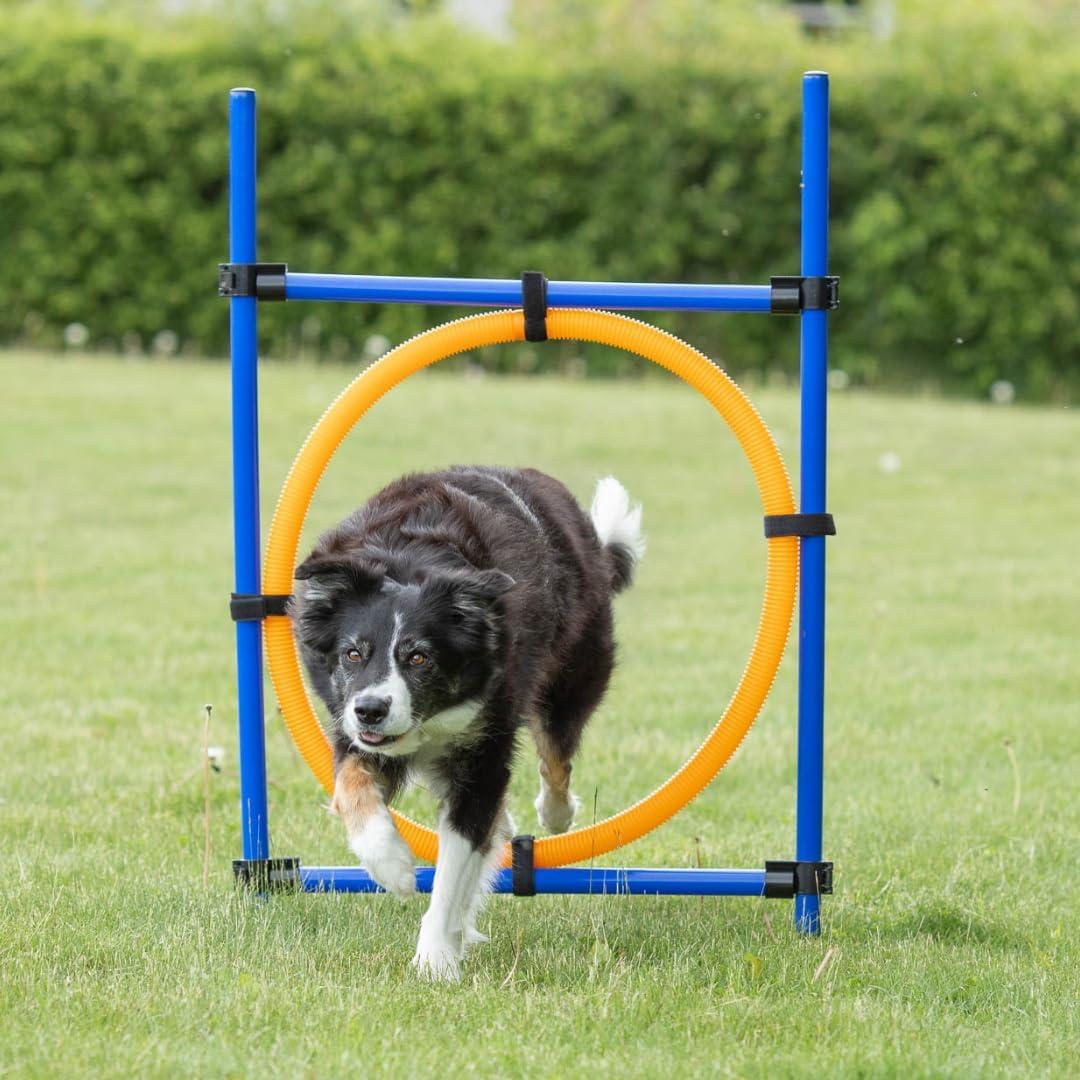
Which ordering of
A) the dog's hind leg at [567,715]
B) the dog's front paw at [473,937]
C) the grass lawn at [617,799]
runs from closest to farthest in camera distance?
the grass lawn at [617,799]
the dog's front paw at [473,937]
the dog's hind leg at [567,715]

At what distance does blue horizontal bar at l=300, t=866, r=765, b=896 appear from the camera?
4516 millimetres

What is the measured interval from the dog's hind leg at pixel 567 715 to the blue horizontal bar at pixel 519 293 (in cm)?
107

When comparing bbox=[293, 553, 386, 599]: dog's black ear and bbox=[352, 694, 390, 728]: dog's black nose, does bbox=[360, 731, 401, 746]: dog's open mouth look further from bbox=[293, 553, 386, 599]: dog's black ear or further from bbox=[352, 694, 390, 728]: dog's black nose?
bbox=[293, 553, 386, 599]: dog's black ear

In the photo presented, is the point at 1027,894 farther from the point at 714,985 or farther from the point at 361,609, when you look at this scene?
the point at 361,609

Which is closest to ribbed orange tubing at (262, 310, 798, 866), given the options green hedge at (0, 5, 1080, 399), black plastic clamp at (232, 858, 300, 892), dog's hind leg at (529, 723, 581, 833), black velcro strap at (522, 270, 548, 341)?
black velcro strap at (522, 270, 548, 341)

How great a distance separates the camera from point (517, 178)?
1650 centimetres

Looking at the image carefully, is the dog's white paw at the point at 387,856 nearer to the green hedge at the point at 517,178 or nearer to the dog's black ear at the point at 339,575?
the dog's black ear at the point at 339,575

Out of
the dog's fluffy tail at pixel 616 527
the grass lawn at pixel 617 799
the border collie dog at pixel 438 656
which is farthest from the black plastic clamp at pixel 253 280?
the grass lawn at pixel 617 799

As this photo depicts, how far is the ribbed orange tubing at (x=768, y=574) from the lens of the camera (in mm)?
4629

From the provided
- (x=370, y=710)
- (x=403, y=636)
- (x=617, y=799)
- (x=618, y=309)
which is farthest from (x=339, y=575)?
(x=617, y=799)

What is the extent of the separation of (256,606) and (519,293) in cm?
111

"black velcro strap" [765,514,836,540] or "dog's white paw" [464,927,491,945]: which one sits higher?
"black velcro strap" [765,514,836,540]

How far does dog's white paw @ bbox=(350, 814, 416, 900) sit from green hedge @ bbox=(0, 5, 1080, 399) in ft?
41.0

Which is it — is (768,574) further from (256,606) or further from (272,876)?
(272,876)
